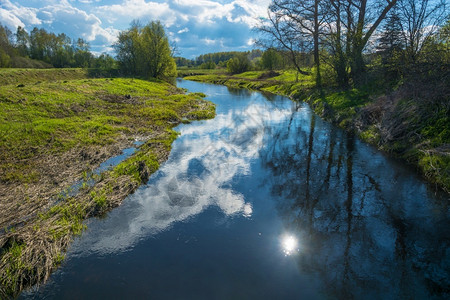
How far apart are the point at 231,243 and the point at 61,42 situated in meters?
113

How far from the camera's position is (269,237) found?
855 centimetres

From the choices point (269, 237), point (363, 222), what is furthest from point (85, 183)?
point (363, 222)

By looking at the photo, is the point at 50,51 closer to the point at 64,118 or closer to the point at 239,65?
the point at 239,65

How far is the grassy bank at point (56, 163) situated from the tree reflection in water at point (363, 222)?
6.89 metres

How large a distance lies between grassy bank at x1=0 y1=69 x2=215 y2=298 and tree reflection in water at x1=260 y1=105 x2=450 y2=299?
22.6ft

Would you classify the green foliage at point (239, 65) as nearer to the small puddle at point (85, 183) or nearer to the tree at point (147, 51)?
the tree at point (147, 51)

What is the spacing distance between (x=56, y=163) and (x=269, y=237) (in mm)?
10441

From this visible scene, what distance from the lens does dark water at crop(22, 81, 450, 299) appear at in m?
6.69

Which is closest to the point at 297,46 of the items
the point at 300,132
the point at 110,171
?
the point at 300,132

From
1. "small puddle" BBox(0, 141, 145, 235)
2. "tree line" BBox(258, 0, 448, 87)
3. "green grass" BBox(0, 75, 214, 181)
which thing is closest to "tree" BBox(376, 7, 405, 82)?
"tree line" BBox(258, 0, 448, 87)

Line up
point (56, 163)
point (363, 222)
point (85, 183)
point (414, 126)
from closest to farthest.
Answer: point (363, 222) < point (85, 183) < point (56, 163) < point (414, 126)

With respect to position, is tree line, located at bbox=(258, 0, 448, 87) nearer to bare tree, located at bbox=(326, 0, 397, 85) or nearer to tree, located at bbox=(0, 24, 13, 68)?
bare tree, located at bbox=(326, 0, 397, 85)

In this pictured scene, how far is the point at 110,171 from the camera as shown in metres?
12.3

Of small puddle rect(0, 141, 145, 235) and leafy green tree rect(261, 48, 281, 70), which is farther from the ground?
leafy green tree rect(261, 48, 281, 70)
